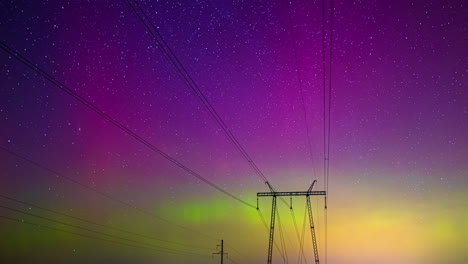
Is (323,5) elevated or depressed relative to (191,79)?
elevated

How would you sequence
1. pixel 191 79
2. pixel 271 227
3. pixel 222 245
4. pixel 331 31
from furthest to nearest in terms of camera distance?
pixel 222 245 < pixel 271 227 < pixel 191 79 < pixel 331 31

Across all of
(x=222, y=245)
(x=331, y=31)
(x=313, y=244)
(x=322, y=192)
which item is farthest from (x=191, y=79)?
(x=222, y=245)

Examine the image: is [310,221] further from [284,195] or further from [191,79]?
[191,79]

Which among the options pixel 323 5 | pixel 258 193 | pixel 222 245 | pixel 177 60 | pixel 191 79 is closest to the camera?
pixel 323 5

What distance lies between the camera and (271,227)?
45.0 meters

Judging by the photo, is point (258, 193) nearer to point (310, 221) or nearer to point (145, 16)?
point (310, 221)

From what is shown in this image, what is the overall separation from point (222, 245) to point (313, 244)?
25206 mm

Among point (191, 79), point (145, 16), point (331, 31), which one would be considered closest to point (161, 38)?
point (145, 16)

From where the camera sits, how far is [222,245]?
227 ft

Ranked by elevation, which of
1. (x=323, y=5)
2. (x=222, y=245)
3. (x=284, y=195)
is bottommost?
(x=222, y=245)

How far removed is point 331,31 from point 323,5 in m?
1.72

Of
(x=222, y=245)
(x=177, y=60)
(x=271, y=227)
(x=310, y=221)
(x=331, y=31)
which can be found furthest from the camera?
(x=222, y=245)

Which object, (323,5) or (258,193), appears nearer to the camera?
(323,5)

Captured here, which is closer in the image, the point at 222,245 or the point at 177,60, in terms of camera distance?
the point at 177,60
